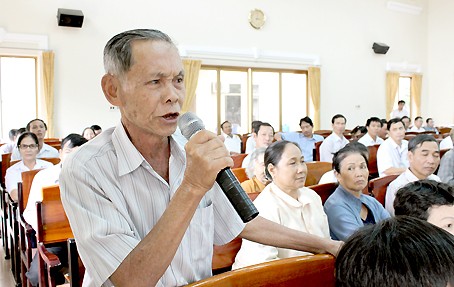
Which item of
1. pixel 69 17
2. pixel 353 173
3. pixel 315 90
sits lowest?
pixel 353 173

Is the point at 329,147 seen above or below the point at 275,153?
below

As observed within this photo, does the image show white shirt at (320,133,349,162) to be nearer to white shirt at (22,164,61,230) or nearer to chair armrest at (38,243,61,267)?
white shirt at (22,164,61,230)

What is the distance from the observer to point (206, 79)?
35.0 feet

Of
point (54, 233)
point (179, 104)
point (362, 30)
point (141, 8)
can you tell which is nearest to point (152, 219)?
point (179, 104)

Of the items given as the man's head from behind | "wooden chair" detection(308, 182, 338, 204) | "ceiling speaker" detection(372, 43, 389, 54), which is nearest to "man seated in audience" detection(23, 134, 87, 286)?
"wooden chair" detection(308, 182, 338, 204)

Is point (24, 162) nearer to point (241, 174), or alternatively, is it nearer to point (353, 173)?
point (241, 174)

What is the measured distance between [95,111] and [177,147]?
8.41 m

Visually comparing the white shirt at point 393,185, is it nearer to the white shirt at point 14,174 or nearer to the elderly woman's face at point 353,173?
the elderly woman's face at point 353,173

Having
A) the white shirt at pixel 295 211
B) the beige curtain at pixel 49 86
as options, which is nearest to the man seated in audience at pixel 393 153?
the white shirt at pixel 295 211

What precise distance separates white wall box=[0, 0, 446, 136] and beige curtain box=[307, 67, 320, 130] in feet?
1.08

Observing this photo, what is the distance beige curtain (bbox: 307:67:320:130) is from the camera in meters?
11.8

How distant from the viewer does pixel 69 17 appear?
8.53 metres

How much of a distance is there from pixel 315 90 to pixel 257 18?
2611 millimetres

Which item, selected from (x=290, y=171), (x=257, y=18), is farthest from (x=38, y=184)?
(x=257, y=18)
